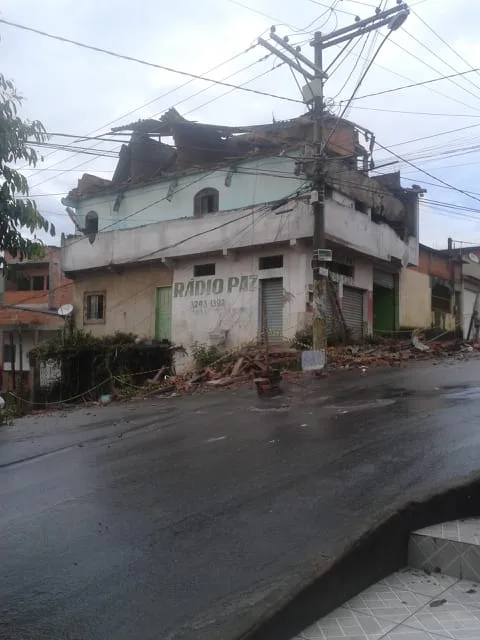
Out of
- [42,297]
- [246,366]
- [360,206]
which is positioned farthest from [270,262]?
[42,297]

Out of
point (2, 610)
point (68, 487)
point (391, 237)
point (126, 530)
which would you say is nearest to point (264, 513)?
point (126, 530)

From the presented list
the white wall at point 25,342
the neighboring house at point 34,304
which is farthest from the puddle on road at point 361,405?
the white wall at point 25,342

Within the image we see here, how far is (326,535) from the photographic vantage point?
4.08 metres

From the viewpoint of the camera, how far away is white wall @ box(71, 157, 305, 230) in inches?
874

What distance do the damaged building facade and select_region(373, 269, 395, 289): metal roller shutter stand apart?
5 centimetres

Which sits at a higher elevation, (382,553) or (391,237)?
(391,237)

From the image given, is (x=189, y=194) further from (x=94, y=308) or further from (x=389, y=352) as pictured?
(x=389, y=352)

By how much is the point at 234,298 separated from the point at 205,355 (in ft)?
8.04

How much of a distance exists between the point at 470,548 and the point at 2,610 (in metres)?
2.66

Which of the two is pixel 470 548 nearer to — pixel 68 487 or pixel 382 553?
pixel 382 553

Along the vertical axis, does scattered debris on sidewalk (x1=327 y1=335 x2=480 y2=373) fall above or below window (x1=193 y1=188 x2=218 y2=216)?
below

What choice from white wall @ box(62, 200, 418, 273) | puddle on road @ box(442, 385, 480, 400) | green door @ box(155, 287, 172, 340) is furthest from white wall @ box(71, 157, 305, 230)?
puddle on road @ box(442, 385, 480, 400)

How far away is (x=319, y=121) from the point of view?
17.4 meters

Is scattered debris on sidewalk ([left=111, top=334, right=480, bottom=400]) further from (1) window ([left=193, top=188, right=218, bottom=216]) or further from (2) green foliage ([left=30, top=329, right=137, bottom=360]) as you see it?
(1) window ([left=193, top=188, right=218, bottom=216])
